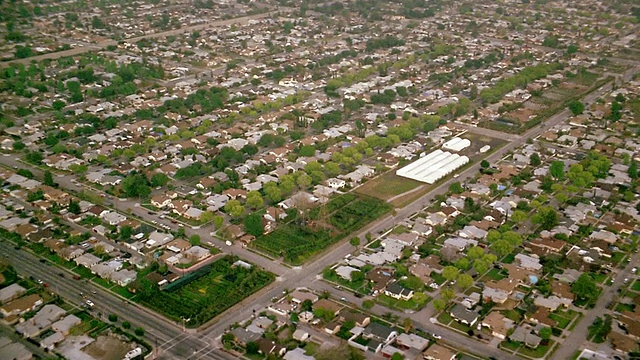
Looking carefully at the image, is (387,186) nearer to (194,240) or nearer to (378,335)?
(194,240)

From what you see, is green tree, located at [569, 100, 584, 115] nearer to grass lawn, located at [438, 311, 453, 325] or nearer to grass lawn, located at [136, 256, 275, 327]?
grass lawn, located at [438, 311, 453, 325]

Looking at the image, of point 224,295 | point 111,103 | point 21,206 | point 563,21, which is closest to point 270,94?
point 111,103

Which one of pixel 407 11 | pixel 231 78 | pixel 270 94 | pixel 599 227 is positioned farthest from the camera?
pixel 407 11

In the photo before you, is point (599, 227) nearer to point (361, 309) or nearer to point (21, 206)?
point (361, 309)

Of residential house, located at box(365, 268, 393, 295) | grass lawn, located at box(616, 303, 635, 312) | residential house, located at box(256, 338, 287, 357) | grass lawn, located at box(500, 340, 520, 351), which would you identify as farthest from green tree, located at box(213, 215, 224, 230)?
grass lawn, located at box(616, 303, 635, 312)

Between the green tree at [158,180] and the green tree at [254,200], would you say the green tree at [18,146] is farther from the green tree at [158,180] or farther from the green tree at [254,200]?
the green tree at [254,200]
